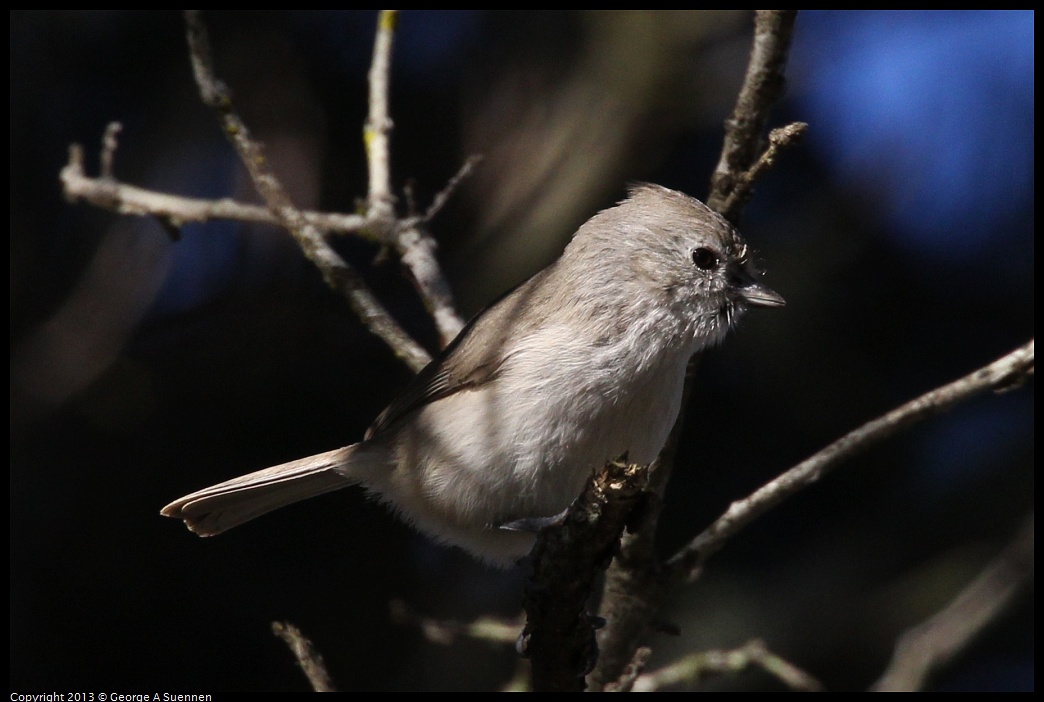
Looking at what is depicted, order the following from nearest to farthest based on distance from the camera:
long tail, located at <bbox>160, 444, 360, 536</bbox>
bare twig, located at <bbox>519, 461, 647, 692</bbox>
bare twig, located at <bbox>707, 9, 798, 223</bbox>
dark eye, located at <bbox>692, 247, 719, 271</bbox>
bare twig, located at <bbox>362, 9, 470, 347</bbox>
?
bare twig, located at <bbox>519, 461, 647, 692</bbox> < bare twig, located at <bbox>707, 9, 798, 223</bbox> < dark eye, located at <bbox>692, 247, 719, 271</bbox> < long tail, located at <bbox>160, 444, 360, 536</bbox> < bare twig, located at <bbox>362, 9, 470, 347</bbox>

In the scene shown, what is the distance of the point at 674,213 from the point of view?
373cm

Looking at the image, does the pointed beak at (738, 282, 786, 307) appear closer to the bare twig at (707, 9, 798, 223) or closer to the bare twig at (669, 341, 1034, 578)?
the bare twig at (707, 9, 798, 223)

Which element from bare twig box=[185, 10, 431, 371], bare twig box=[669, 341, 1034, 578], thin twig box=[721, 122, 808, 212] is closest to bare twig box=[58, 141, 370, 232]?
bare twig box=[185, 10, 431, 371]

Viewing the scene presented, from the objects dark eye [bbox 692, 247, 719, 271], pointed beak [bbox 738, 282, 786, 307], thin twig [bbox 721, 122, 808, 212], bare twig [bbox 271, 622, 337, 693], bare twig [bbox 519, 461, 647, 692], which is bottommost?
bare twig [bbox 271, 622, 337, 693]

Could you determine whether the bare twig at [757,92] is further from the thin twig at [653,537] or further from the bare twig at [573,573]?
the bare twig at [573,573]

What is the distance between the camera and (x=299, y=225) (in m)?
4.02

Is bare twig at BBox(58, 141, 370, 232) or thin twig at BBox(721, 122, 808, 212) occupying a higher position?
thin twig at BBox(721, 122, 808, 212)

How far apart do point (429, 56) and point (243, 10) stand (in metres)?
1.12

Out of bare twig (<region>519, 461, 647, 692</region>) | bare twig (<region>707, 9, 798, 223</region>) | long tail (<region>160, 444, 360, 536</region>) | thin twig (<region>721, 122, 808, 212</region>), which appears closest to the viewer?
bare twig (<region>519, 461, 647, 692</region>)

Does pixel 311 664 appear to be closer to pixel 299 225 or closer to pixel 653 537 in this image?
pixel 653 537

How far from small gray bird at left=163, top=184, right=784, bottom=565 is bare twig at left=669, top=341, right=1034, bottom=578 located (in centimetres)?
34

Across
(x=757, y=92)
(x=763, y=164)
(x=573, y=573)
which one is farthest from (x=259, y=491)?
(x=757, y=92)

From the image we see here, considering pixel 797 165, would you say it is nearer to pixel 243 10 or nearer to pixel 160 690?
pixel 243 10

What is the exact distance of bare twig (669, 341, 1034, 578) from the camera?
3.16m
